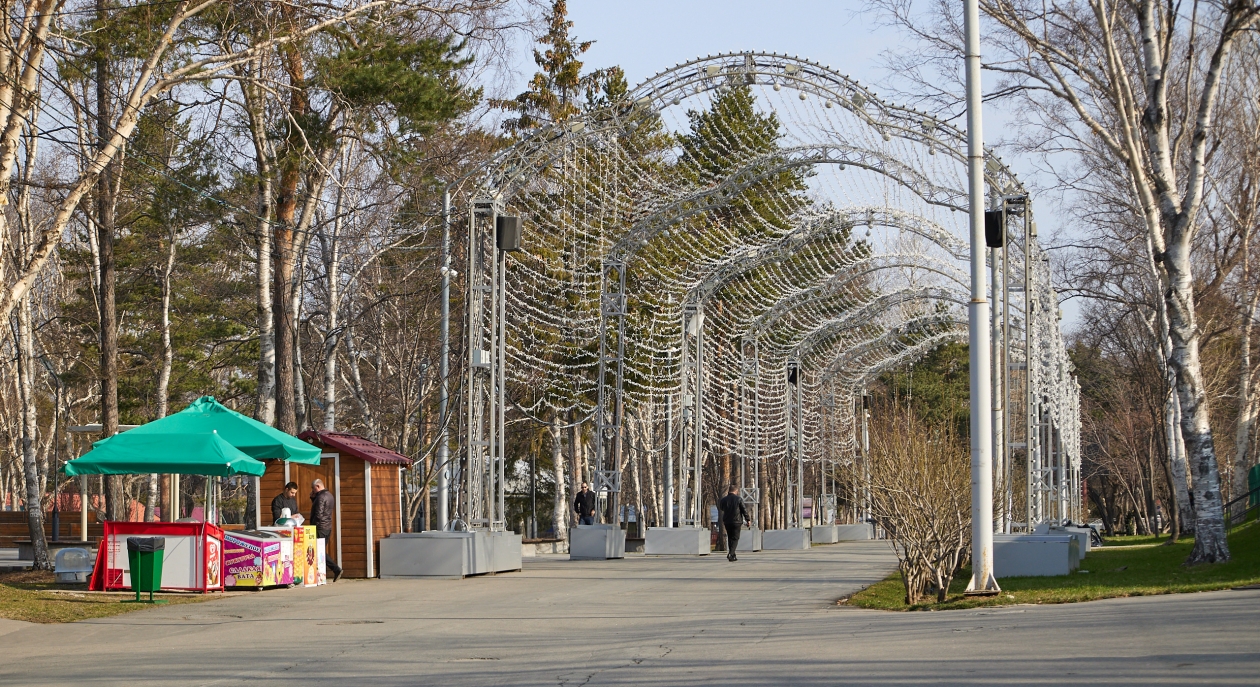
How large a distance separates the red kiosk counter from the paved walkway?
3.66 ft

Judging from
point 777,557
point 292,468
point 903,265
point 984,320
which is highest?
point 903,265

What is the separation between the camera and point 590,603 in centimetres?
1491

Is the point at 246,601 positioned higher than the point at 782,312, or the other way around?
the point at 782,312

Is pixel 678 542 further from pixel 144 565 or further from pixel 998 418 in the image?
pixel 144 565

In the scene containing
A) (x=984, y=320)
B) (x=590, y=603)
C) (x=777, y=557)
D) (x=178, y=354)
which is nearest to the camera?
(x=984, y=320)

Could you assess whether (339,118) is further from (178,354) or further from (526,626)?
(178,354)

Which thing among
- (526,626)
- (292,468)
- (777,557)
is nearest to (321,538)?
(292,468)

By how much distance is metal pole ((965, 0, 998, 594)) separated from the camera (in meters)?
13.6

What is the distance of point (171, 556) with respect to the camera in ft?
55.0

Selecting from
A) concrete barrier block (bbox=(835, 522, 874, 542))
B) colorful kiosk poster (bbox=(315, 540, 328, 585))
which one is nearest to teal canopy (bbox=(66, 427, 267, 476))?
colorful kiosk poster (bbox=(315, 540, 328, 585))

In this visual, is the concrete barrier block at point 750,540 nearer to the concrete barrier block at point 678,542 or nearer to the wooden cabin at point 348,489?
the concrete barrier block at point 678,542

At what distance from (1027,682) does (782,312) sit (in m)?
26.2

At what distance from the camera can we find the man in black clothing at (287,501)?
18.6 meters

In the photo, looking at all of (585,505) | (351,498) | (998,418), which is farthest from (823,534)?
(351,498)
